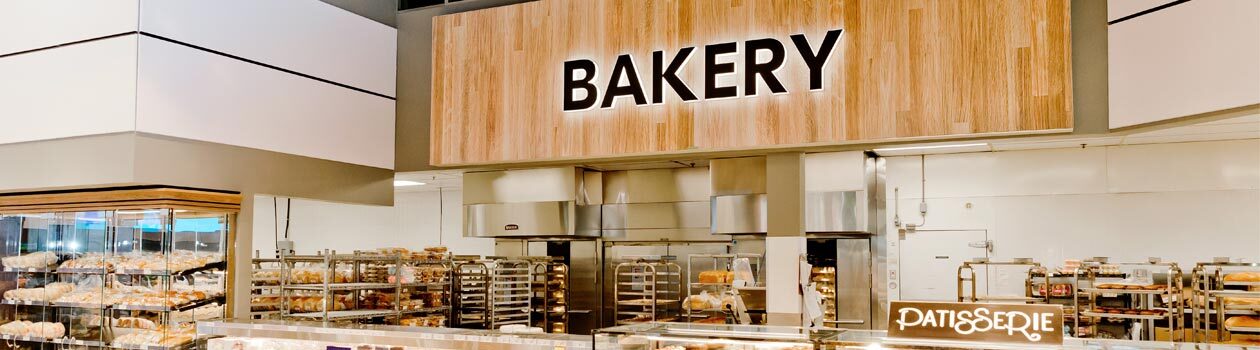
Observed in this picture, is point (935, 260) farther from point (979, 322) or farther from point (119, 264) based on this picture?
point (119, 264)

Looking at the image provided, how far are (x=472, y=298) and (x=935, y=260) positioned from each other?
13.9 feet

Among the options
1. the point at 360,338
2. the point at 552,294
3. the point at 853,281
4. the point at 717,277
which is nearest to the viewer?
the point at 360,338

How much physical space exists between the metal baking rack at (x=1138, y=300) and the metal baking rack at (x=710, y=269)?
1.99m

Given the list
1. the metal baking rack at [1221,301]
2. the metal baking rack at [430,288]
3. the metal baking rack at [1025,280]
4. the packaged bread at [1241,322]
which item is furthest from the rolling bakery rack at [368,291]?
the packaged bread at [1241,322]

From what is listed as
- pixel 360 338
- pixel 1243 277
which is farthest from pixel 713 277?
pixel 1243 277

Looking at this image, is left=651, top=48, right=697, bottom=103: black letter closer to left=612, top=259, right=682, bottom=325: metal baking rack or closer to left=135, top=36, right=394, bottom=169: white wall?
left=612, top=259, right=682, bottom=325: metal baking rack

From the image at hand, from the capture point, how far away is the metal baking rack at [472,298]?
27.3 feet

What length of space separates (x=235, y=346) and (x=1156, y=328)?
6.87 m

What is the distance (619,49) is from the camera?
6.72m

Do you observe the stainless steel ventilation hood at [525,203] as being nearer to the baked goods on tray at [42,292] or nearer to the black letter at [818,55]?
the black letter at [818,55]

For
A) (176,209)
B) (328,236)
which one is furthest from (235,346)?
(328,236)

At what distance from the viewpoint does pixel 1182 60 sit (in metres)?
4.93

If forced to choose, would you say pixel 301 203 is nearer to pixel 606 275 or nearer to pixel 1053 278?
pixel 606 275

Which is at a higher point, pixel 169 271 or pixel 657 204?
pixel 657 204
